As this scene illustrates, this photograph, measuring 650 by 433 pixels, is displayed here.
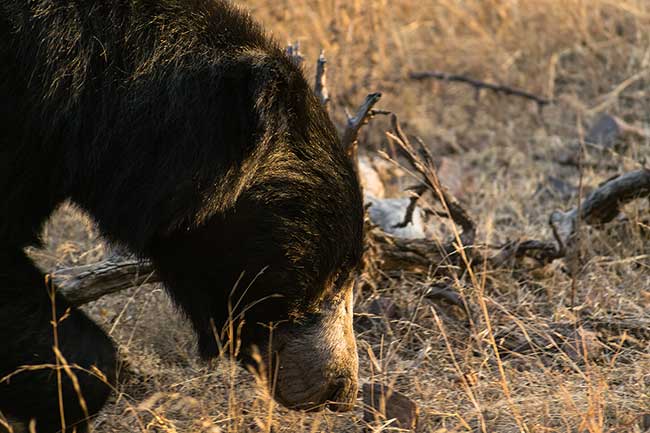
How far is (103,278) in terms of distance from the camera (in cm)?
384

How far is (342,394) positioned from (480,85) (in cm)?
499

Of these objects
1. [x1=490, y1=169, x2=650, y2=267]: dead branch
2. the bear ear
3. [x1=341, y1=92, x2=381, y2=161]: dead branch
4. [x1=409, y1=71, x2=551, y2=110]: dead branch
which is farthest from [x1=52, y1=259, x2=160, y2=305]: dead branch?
[x1=409, y1=71, x2=551, y2=110]: dead branch

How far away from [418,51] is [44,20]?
5.83 metres

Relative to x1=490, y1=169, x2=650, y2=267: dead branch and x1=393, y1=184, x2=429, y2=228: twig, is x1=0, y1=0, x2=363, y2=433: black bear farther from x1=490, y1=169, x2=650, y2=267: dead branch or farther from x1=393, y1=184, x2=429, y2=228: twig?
x1=490, y1=169, x2=650, y2=267: dead branch

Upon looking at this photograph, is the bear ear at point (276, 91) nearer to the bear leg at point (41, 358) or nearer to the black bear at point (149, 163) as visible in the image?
the black bear at point (149, 163)

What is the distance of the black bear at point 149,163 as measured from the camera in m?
2.78

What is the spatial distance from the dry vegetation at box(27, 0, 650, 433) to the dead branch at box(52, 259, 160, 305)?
18 centimetres

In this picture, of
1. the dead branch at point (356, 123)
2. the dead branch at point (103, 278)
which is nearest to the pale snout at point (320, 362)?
the dead branch at point (103, 278)

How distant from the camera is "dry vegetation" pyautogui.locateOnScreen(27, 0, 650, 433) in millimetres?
3346

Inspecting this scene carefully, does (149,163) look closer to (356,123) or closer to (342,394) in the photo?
(342,394)

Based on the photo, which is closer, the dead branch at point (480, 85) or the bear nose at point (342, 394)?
the bear nose at point (342, 394)

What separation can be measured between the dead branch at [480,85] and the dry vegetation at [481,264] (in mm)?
66

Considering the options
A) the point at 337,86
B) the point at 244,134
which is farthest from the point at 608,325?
the point at 337,86

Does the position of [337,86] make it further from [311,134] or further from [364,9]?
[311,134]
